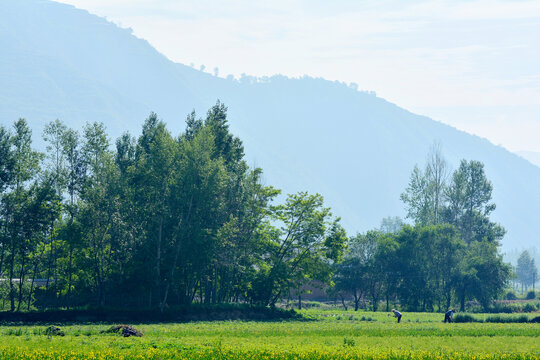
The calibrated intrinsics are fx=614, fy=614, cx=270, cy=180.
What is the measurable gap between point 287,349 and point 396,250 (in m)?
75.5

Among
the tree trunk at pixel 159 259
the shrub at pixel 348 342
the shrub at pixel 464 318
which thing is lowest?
the shrub at pixel 348 342

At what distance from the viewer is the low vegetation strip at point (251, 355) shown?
31.6 m

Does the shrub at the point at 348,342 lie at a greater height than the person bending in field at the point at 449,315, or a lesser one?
lesser

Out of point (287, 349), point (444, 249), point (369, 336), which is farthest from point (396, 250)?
point (287, 349)

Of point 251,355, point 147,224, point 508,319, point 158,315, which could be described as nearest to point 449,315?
point 508,319

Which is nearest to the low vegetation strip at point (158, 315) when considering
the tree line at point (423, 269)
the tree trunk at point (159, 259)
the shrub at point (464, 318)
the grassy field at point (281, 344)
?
the tree trunk at point (159, 259)

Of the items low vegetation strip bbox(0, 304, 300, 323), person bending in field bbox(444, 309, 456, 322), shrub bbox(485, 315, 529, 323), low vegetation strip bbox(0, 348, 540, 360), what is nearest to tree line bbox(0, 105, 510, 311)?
low vegetation strip bbox(0, 304, 300, 323)

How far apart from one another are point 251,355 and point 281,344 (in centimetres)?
793

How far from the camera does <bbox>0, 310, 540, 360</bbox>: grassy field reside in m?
33.8

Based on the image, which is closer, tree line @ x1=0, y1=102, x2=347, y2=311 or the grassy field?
the grassy field

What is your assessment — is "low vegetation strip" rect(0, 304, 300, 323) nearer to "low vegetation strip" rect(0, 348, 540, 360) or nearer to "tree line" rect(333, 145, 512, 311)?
"low vegetation strip" rect(0, 348, 540, 360)

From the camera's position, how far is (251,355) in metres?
33.7

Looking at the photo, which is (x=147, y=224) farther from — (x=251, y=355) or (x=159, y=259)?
(x=251, y=355)

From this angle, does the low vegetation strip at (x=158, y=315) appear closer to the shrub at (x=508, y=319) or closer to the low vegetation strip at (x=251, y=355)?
the shrub at (x=508, y=319)
